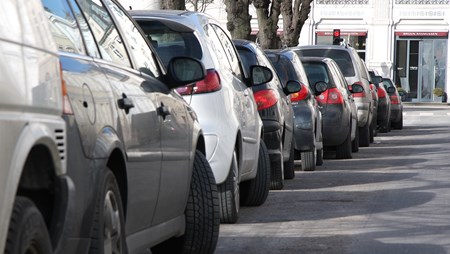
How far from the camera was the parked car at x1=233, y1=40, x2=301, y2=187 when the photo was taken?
12.6 metres

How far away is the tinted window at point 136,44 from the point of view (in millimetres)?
6843

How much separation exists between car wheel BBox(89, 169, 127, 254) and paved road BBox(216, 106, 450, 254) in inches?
121

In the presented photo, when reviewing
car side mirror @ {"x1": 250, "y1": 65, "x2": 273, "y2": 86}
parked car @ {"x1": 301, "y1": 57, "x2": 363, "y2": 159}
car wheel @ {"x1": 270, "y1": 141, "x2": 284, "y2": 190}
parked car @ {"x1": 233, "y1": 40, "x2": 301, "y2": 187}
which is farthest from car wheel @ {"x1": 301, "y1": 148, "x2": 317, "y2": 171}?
car side mirror @ {"x1": 250, "y1": 65, "x2": 273, "y2": 86}

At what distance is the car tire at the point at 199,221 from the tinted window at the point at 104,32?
1.26m

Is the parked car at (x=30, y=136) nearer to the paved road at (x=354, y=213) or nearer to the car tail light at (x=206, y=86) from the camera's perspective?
the paved road at (x=354, y=213)

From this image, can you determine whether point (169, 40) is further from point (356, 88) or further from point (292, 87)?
point (356, 88)

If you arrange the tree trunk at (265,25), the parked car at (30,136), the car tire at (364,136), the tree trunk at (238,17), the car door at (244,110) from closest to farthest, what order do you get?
the parked car at (30,136) < the car door at (244,110) < the car tire at (364,136) < the tree trunk at (238,17) < the tree trunk at (265,25)

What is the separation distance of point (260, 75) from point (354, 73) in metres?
11.2

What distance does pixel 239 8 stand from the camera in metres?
28.9

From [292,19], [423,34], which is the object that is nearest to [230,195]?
[292,19]

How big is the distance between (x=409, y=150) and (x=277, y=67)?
22.2 ft

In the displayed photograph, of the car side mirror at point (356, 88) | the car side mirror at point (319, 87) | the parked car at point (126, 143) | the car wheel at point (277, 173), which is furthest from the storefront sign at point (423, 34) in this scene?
the parked car at point (126, 143)

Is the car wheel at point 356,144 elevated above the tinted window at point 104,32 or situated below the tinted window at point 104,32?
below

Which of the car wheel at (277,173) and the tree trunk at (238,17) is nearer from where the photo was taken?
the car wheel at (277,173)
